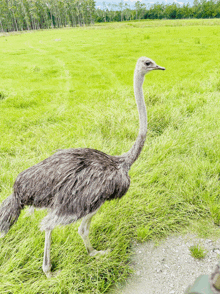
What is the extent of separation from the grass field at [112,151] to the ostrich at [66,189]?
25cm

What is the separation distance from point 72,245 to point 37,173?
0.89 m

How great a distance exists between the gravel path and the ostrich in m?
0.59

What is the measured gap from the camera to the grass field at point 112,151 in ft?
7.94

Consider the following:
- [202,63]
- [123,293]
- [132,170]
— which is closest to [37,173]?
[123,293]

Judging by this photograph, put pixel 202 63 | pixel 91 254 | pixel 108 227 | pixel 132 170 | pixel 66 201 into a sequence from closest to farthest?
pixel 66 201 < pixel 91 254 < pixel 108 227 < pixel 132 170 < pixel 202 63

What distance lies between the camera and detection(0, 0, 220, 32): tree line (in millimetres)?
55231

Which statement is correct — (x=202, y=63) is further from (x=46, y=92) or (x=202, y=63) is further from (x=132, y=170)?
(x=132, y=170)

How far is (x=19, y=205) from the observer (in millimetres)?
2328

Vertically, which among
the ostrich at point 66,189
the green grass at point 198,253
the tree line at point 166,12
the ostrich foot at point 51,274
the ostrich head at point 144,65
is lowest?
the green grass at point 198,253

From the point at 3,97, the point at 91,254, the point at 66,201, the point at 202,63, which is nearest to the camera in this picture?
the point at 66,201

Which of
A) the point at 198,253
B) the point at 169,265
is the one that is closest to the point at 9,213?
the point at 169,265

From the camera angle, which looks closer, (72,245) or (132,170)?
(72,245)

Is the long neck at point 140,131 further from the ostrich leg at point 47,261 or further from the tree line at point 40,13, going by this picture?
the tree line at point 40,13

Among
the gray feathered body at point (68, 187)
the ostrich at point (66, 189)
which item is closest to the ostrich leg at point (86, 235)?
the ostrich at point (66, 189)
